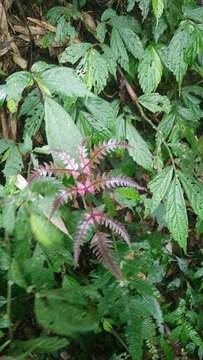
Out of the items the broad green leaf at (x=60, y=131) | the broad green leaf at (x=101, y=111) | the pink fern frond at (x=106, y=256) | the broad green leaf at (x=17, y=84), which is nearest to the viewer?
the pink fern frond at (x=106, y=256)

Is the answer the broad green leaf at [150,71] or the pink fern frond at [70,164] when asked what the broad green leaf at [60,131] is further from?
the broad green leaf at [150,71]

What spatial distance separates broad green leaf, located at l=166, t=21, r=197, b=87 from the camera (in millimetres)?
1342

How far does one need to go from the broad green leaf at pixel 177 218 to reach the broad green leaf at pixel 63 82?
1.37 ft

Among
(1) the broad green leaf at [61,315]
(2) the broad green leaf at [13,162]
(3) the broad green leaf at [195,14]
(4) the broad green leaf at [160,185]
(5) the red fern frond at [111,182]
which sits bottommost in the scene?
(4) the broad green leaf at [160,185]

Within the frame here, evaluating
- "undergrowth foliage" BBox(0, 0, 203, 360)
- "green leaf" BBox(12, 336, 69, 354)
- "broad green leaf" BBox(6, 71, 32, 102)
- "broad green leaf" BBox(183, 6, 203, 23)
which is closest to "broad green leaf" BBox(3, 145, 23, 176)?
"undergrowth foliage" BBox(0, 0, 203, 360)

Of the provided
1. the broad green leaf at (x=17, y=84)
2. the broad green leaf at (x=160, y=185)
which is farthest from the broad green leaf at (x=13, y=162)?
the broad green leaf at (x=160, y=185)

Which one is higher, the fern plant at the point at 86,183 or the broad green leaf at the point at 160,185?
the fern plant at the point at 86,183

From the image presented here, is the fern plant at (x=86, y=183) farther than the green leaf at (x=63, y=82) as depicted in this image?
No

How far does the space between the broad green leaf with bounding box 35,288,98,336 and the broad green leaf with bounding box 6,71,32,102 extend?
49 centimetres

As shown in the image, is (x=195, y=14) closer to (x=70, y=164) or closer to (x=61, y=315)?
(x=70, y=164)

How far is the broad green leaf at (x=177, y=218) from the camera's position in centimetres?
129

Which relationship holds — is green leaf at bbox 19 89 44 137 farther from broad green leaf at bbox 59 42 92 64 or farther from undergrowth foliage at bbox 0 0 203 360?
broad green leaf at bbox 59 42 92 64

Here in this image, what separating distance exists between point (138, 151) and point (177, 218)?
0.75 feet

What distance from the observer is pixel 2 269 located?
1086mm
